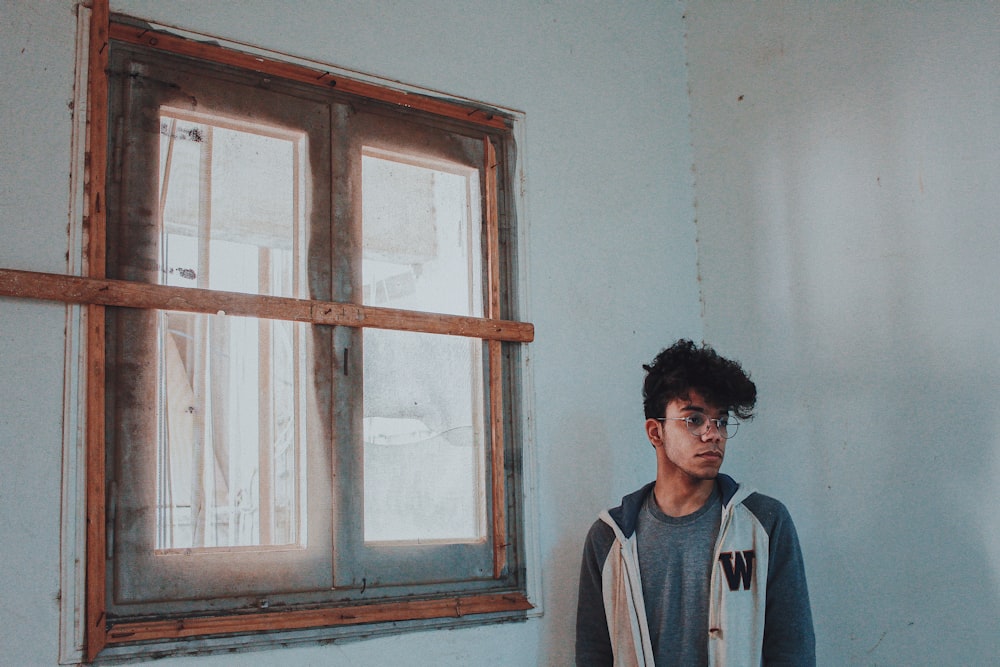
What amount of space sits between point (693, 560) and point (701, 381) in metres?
0.49

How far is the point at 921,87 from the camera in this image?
8.95 feet

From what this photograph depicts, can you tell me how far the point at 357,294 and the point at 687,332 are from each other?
1319mm

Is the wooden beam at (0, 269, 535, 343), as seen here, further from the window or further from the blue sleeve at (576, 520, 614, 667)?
the blue sleeve at (576, 520, 614, 667)

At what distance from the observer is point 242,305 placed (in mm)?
2465

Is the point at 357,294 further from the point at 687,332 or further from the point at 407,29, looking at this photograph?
the point at 687,332

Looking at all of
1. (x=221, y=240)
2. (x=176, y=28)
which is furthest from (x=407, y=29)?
(x=221, y=240)

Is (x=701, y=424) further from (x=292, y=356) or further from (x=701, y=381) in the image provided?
(x=292, y=356)

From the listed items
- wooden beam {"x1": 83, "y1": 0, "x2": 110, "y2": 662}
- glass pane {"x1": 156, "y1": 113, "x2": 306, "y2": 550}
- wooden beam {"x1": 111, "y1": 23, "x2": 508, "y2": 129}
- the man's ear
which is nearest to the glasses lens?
the man's ear

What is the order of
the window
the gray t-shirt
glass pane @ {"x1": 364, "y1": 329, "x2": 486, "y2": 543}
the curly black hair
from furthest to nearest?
glass pane @ {"x1": 364, "y1": 329, "x2": 486, "y2": 543}
the curly black hair
the gray t-shirt
the window

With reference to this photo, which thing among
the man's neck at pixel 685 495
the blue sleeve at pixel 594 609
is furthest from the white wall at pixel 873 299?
the blue sleeve at pixel 594 609

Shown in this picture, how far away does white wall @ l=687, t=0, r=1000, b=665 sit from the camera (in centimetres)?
254

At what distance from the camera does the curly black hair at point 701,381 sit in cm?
256

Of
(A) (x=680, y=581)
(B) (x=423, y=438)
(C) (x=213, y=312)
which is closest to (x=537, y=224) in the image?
(B) (x=423, y=438)

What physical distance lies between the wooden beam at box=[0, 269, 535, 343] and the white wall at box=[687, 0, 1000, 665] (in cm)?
91
